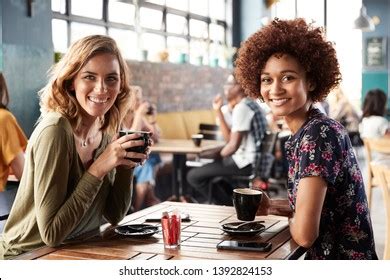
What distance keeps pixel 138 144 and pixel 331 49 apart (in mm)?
444

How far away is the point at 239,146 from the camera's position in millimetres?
3248

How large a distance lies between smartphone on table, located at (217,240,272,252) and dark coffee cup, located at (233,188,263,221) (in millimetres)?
74

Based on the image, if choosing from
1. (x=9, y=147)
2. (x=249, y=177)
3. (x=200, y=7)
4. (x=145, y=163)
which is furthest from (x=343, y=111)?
(x=9, y=147)

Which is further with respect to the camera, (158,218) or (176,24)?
(176,24)

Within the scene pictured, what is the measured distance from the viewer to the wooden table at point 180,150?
A: 3.20m

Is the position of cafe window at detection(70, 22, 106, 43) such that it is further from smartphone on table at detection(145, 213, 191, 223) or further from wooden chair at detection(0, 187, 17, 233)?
smartphone on table at detection(145, 213, 191, 223)

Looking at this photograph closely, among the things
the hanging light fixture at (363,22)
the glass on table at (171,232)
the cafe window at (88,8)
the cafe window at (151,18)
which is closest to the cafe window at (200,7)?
the cafe window at (151,18)

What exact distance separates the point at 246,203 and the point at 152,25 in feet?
12.8

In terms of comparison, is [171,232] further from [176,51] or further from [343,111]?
[343,111]

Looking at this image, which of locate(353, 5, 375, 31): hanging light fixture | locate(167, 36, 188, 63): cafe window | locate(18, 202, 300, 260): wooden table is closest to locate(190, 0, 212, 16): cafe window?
locate(167, 36, 188, 63): cafe window

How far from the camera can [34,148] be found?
45.8 inches
